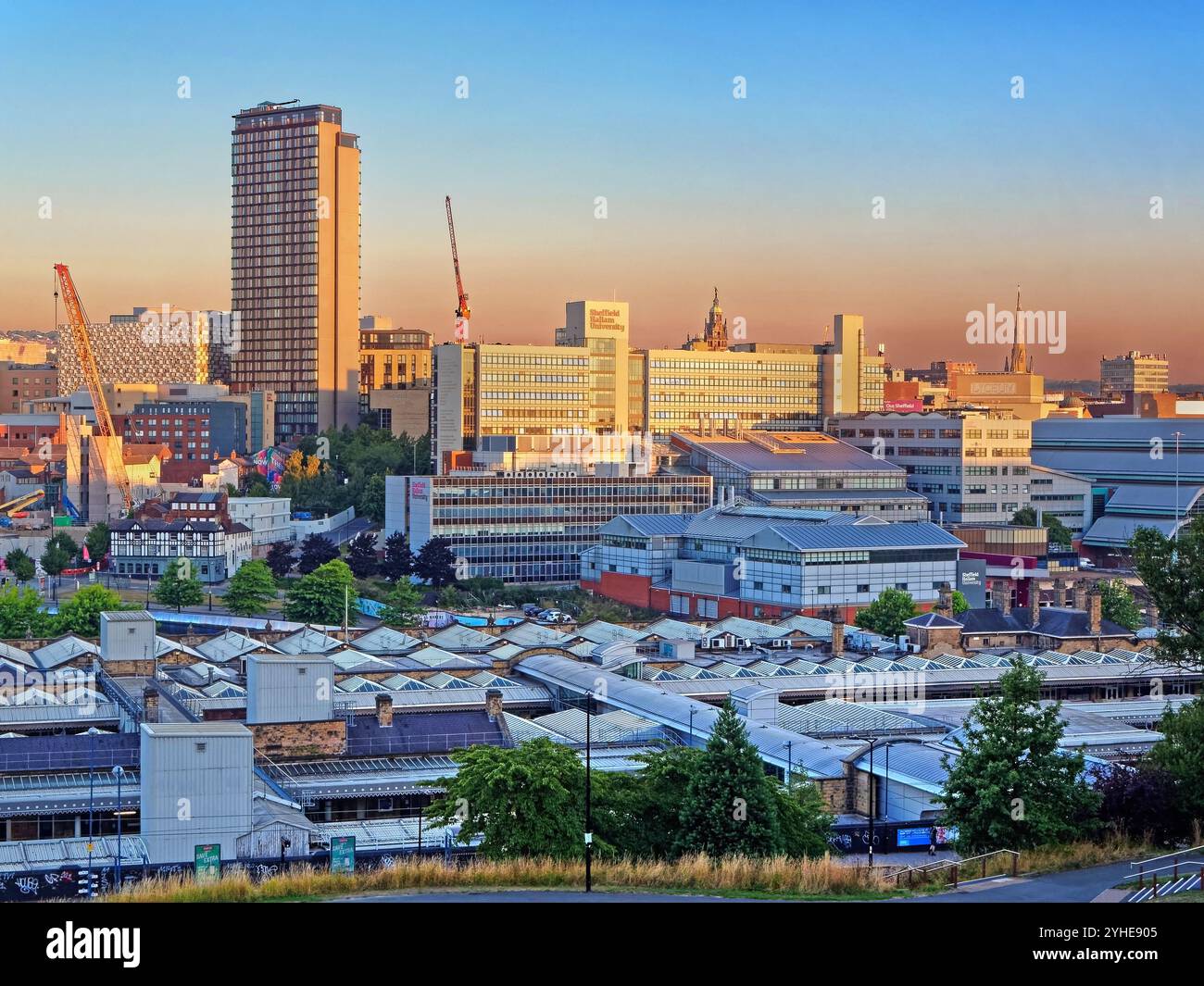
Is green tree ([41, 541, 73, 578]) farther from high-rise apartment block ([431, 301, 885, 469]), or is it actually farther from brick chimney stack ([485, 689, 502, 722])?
brick chimney stack ([485, 689, 502, 722])

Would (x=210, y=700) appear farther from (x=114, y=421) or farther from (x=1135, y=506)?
(x=114, y=421)

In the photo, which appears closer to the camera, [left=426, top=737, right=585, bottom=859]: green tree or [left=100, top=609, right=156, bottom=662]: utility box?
[left=426, top=737, right=585, bottom=859]: green tree

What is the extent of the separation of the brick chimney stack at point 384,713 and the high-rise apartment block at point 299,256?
291ft

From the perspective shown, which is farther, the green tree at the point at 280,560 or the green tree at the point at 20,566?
the green tree at the point at 280,560

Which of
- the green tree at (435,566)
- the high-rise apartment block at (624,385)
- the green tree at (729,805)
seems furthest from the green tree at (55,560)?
the green tree at (729,805)

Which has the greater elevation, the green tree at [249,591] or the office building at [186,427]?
the office building at [186,427]

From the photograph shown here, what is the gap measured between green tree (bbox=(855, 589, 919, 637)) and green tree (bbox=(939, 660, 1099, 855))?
2528cm

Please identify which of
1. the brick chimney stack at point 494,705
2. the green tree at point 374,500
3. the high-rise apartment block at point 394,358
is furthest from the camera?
the high-rise apartment block at point 394,358

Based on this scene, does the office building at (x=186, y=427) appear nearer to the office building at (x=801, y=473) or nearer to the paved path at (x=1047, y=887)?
the office building at (x=801, y=473)

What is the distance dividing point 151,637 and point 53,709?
14.5 ft

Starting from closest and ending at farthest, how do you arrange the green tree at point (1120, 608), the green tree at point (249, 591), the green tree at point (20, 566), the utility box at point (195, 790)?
the utility box at point (195, 790) < the green tree at point (1120, 608) < the green tree at point (249, 591) < the green tree at point (20, 566)

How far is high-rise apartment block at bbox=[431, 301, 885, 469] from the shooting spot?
79.1 meters

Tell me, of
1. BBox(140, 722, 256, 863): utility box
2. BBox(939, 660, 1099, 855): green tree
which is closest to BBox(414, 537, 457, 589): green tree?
BBox(140, 722, 256, 863): utility box

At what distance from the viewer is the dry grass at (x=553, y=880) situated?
1338 cm
